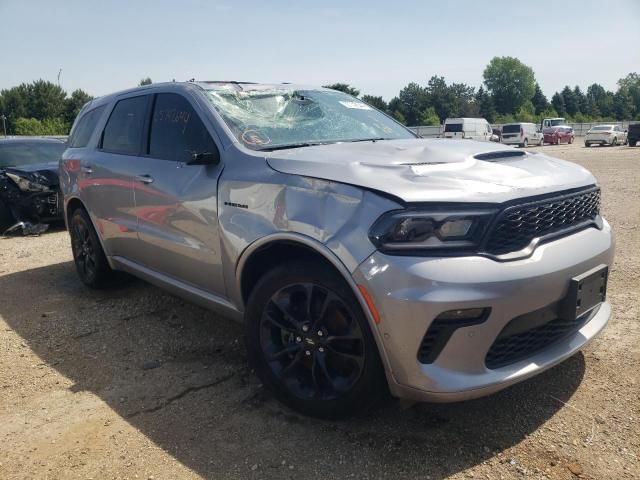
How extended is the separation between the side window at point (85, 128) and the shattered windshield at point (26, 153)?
13.8 feet

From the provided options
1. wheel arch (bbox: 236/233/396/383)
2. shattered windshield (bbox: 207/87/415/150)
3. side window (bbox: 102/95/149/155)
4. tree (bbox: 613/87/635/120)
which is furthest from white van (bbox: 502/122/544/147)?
tree (bbox: 613/87/635/120)

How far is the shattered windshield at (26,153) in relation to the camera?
8.81 m

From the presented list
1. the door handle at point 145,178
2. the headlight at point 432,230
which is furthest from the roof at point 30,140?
the headlight at point 432,230

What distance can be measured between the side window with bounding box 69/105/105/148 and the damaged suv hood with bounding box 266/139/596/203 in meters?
2.67

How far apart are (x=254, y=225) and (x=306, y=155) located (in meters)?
0.47

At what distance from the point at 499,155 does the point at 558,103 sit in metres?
117

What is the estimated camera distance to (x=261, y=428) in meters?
2.75

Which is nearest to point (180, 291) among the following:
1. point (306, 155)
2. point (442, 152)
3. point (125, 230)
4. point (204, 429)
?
point (125, 230)

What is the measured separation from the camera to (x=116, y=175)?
4.20 m

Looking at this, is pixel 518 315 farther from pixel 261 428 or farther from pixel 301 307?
pixel 261 428

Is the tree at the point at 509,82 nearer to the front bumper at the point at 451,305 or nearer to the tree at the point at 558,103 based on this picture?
the tree at the point at 558,103

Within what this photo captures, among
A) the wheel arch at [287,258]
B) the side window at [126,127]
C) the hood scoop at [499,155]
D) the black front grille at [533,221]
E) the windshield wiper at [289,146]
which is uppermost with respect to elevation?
the side window at [126,127]

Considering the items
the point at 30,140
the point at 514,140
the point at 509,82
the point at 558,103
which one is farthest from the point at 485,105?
the point at 30,140

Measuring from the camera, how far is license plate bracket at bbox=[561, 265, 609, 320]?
8.18 feet
